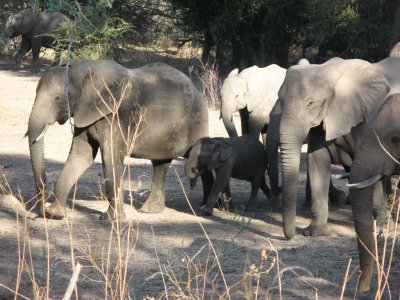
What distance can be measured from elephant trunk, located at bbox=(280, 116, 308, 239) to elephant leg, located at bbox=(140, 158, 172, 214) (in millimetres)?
2037

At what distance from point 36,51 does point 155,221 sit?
16.7m

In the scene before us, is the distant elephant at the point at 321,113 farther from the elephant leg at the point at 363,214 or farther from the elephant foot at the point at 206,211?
the elephant leg at the point at 363,214

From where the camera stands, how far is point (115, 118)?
923cm

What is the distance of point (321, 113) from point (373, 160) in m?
2.77

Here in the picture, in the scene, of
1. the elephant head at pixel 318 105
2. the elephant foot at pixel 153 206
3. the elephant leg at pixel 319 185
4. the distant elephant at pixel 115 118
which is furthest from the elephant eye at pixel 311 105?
the elephant foot at pixel 153 206

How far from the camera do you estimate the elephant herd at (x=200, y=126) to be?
8250 millimetres

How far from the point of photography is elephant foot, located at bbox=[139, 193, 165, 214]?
9.89m

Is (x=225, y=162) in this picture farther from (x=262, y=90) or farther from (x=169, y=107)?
(x=262, y=90)

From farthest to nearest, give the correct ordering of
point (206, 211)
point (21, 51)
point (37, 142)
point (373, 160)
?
point (21, 51), point (206, 211), point (37, 142), point (373, 160)

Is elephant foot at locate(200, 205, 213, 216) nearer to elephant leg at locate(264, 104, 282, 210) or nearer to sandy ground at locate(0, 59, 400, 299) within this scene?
sandy ground at locate(0, 59, 400, 299)

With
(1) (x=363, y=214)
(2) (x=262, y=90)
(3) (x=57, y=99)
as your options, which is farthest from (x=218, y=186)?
A: (1) (x=363, y=214)

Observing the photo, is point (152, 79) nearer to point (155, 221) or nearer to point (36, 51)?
point (155, 221)

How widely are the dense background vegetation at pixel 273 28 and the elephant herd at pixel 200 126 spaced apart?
361 inches

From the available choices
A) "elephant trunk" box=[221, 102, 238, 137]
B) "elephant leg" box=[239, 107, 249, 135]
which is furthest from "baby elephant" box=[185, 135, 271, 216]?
"elephant leg" box=[239, 107, 249, 135]
